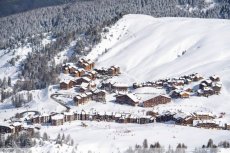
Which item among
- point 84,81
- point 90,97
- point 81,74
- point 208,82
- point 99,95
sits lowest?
point 90,97

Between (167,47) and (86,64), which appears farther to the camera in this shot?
(167,47)

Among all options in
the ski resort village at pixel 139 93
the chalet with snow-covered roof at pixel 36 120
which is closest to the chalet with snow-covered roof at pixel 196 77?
the ski resort village at pixel 139 93

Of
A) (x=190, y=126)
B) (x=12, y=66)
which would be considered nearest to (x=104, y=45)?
(x=12, y=66)

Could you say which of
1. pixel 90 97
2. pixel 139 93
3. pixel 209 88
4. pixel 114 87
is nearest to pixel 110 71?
pixel 114 87

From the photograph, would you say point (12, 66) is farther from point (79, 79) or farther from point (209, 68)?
point (209, 68)

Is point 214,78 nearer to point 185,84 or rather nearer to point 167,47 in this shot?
point 185,84

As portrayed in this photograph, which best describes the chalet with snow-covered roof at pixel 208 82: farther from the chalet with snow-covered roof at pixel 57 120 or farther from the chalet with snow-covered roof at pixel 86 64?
the chalet with snow-covered roof at pixel 86 64
